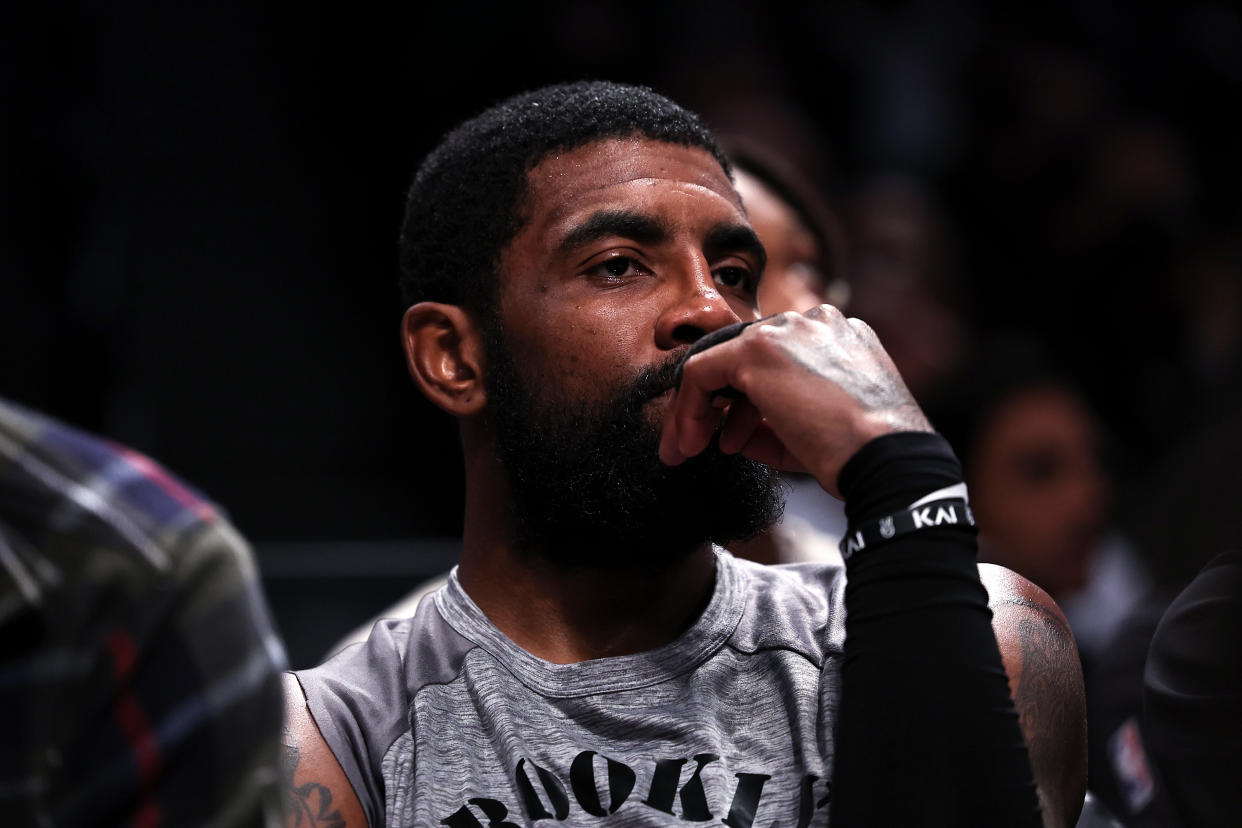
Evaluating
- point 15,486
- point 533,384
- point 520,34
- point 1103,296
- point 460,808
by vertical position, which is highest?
point 520,34

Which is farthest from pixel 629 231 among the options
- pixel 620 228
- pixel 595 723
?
pixel 595 723

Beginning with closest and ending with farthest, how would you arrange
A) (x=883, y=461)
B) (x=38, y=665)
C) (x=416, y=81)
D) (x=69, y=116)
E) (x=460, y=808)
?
1. (x=38, y=665)
2. (x=883, y=461)
3. (x=460, y=808)
4. (x=69, y=116)
5. (x=416, y=81)

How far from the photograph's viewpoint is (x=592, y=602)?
6.14ft

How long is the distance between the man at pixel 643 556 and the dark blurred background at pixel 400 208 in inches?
84.5

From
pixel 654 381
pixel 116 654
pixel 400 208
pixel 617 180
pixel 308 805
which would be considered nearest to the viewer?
pixel 116 654

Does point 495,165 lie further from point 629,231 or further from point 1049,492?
point 1049,492

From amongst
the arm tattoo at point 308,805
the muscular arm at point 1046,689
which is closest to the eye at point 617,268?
the muscular arm at point 1046,689

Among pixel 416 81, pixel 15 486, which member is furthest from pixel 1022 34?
pixel 15 486

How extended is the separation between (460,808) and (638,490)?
0.45 m

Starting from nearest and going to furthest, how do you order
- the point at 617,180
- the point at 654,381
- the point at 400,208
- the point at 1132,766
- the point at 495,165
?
the point at 654,381 → the point at 617,180 → the point at 495,165 → the point at 1132,766 → the point at 400,208

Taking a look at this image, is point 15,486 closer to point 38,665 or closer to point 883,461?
point 38,665

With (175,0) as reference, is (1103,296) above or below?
below

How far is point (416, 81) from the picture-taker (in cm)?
477

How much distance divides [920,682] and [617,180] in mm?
830
